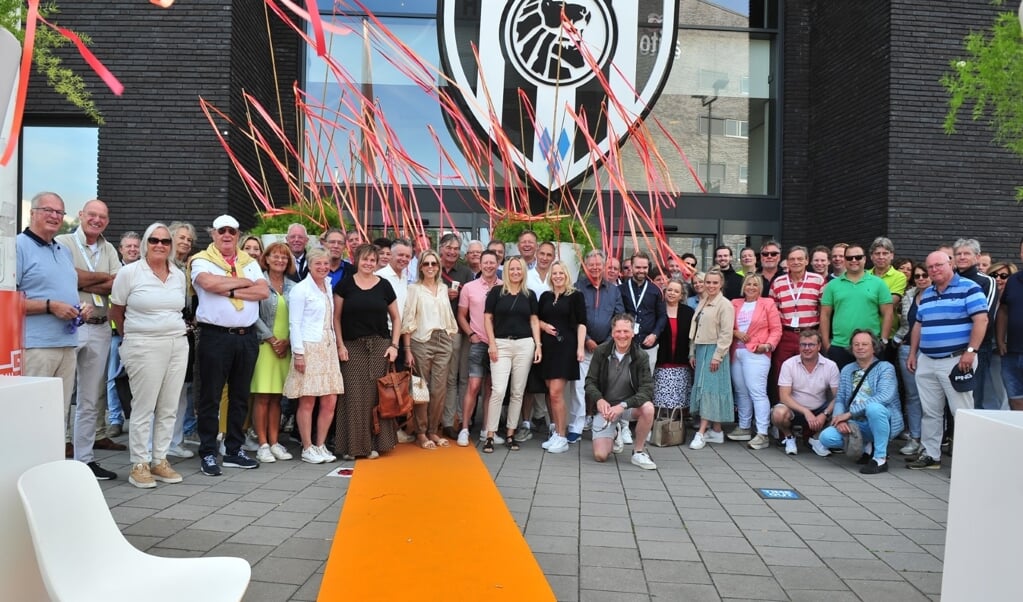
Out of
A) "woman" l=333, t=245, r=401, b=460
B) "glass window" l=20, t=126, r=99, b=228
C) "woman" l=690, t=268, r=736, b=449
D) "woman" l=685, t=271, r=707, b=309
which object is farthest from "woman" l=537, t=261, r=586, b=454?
"glass window" l=20, t=126, r=99, b=228

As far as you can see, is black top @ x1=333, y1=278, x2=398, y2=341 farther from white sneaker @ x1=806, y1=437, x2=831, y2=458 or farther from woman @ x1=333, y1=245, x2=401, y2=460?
white sneaker @ x1=806, y1=437, x2=831, y2=458

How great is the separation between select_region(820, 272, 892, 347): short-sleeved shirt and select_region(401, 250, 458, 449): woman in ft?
12.1

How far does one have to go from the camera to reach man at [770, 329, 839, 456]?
20.6ft

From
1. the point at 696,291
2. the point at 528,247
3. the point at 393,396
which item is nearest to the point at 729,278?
the point at 696,291

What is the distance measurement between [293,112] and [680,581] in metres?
Answer: 11.3

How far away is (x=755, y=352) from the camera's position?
669 centimetres

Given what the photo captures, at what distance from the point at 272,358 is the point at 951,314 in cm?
564

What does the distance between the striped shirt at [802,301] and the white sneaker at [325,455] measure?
14.6 feet

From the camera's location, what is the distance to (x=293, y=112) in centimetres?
1246

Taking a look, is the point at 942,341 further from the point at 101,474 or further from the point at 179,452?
the point at 101,474

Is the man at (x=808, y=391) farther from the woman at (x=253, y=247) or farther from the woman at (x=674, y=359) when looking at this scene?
the woman at (x=253, y=247)

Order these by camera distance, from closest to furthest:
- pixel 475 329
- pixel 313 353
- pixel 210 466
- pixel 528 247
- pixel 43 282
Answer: pixel 43 282
pixel 210 466
pixel 313 353
pixel 475 329
pixel 528 247

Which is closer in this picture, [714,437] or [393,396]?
[393,396]

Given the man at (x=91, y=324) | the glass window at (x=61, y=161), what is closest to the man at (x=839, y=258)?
the man at (x=91, y=324)
